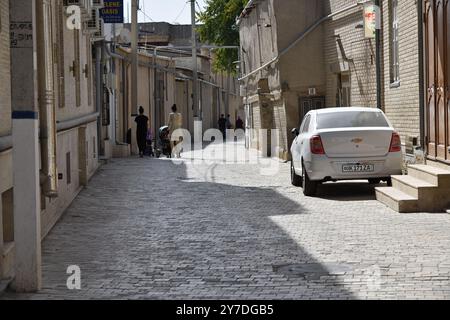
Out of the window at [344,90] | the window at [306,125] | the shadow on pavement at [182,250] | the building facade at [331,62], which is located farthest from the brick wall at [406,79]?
the window at [344,90]

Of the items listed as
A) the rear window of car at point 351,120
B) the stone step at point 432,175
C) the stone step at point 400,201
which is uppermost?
the rear window of car at point 351,120

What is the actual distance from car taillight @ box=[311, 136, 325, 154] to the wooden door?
1.87m

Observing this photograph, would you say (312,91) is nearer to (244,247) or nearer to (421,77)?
(421,77)

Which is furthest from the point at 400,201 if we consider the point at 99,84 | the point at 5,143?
the point at 99,84

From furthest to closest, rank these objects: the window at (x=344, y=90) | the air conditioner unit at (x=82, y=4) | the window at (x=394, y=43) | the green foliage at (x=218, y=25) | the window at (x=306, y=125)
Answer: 1. the green foliage at (x=218, y=25)
2. the window at (x=344, y=90)
3. the window at (x=394, y=43)
4. the window at (x=306, y=125)
5. the air conditioner unit at (x=82, y=4)

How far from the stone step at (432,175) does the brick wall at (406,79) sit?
2055mm

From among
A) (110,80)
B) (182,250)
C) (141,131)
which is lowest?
(182,250)

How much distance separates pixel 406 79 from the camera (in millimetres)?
17578

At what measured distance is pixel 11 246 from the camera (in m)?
8.97

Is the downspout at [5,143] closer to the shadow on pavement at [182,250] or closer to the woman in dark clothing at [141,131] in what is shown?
the shadow on pavement at [182,250]

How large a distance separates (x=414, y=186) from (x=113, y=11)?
1654cm

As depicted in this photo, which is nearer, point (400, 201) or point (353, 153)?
point (400, 201)

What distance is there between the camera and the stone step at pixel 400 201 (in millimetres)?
13367
